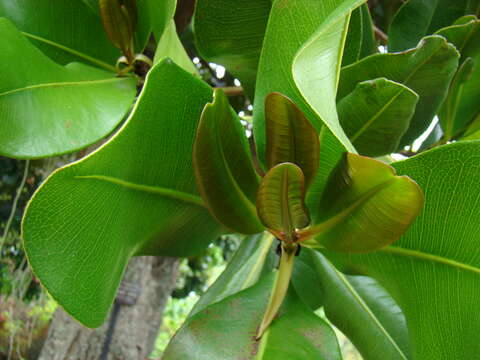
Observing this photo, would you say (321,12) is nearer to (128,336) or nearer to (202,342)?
(202,342)

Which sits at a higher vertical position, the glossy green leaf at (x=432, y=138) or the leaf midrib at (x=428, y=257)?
the leaf midrib at (x=428, y=257)

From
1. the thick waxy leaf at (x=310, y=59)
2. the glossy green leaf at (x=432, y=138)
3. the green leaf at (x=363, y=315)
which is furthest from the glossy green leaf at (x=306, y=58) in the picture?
the glossy green leaf at (x=432, y=138)

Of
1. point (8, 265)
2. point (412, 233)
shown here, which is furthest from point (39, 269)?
point (8, 265)

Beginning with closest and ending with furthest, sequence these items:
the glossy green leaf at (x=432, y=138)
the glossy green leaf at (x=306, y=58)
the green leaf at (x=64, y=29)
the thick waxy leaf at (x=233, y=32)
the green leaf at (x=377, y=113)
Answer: the glossy green leaf at (x=306, y=58), the green leaf at (x=377, y=113), the thick waxy leaf at (x=233, y=32), the green leaf at (x=64, y=29), the glossy green leaf at (x=432, y=138)

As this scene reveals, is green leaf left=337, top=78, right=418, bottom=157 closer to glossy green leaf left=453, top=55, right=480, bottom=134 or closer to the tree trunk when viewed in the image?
glossy green leaf left=453, top=55, right=480, bottom=134

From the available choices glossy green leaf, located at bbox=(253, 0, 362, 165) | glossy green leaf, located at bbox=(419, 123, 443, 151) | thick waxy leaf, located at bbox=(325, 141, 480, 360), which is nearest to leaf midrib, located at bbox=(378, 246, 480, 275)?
thick waxy leaf, located at bbox=(325, 141, 480, 360)

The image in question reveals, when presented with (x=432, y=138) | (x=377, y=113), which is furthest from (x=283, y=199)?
(x=432, y=138)

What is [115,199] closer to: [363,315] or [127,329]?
[363,315]

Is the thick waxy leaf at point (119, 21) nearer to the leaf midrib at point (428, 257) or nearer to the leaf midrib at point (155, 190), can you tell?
the leaf midrib at point (155, 190)
